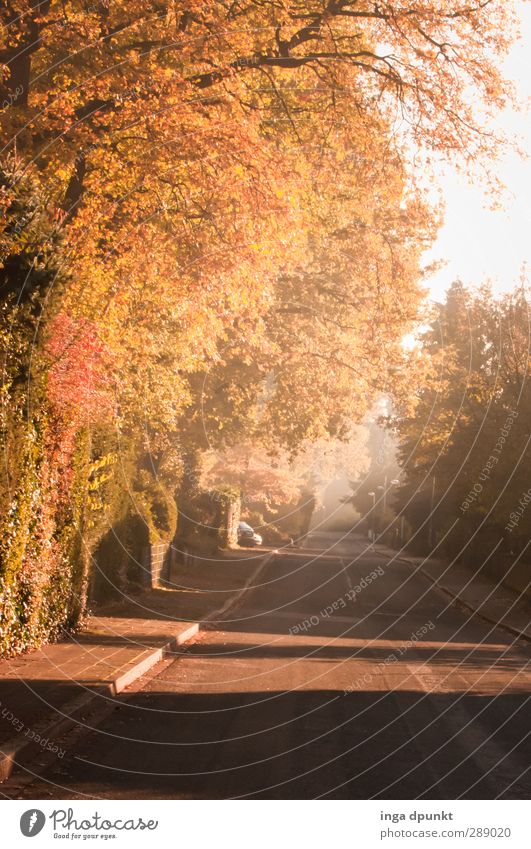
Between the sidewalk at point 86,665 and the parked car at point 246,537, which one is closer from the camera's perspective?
the sidewalk at point 86,665

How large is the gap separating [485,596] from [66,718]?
86.8 ft

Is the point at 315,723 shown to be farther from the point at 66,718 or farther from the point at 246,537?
the point at 246,537

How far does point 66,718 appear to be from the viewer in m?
9.98

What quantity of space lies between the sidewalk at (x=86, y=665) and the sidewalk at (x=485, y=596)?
7.54m

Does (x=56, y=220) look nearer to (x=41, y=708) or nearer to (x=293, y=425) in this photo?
(x=41, y=708)

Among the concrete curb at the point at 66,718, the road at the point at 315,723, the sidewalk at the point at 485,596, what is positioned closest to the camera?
the road at the point at 315,723

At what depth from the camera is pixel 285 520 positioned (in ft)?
320

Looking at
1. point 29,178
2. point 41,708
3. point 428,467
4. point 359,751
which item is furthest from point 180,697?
point 428,467

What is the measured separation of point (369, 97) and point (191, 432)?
80.3 ft

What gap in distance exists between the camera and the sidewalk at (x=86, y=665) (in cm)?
930

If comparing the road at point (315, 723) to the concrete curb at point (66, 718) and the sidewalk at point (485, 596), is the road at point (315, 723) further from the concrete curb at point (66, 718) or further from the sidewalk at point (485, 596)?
the sidewalk at point (485, 596)

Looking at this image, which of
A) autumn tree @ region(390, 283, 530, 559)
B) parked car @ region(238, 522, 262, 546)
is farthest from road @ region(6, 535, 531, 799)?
parked car @ region(238, 522, 262, 546)

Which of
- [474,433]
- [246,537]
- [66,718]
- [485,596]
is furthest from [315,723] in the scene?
[246,537]

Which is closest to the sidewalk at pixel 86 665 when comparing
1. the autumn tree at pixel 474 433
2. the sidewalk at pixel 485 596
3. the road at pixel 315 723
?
the road at pixel 315 723
